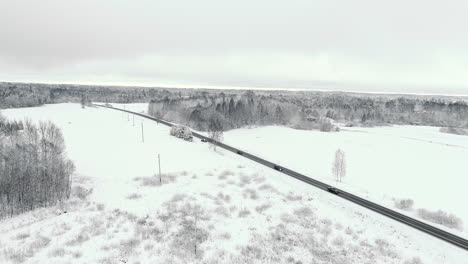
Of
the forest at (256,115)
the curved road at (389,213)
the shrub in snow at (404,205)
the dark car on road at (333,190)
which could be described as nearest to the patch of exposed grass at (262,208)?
the dark car on road at (333,190)

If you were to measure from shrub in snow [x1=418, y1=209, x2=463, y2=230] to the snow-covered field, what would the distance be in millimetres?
5759

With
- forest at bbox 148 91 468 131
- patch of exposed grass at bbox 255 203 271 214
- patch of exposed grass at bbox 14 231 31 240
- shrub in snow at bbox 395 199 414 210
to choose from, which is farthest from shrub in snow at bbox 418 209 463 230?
forest at bbox 148 91 468 131

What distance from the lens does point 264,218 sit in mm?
29781

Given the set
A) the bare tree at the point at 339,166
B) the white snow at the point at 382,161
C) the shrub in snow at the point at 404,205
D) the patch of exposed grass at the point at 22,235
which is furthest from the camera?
the bare tree at the point at 339,166

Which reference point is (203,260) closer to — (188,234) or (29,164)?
(188,234)

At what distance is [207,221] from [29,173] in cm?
2342

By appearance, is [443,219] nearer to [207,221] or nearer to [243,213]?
[243,213]

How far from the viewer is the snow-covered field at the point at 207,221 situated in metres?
22.0

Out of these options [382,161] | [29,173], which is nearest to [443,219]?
[382,161]

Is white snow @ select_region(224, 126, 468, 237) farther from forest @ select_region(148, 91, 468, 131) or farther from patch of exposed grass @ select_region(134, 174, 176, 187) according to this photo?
patch of exposed grass @ select_region(134, 174, 176, 187)

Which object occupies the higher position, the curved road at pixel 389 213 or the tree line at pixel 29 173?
the tree line at pixel 29 173

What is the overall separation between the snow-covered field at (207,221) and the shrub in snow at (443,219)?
576 centimetres

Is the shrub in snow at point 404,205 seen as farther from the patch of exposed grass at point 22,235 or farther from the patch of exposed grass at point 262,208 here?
the patch of exposed grass at point 22,235

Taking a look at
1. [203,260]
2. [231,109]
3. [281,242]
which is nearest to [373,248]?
[281,242]
